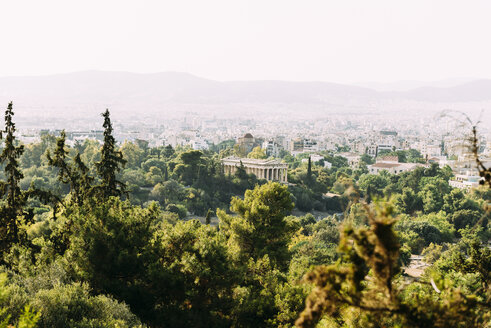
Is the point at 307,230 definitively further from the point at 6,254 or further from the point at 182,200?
the point at 6,254

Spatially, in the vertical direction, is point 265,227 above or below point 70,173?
below

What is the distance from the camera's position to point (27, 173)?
4341 centimetres

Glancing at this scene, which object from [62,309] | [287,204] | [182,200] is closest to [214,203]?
[182,200]

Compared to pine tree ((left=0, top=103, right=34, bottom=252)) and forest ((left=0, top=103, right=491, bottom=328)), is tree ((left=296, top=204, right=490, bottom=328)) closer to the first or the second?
forest ((left=0, top=103, right=491, bottom=328))

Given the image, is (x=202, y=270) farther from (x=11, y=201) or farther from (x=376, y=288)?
(x=376, y=288)

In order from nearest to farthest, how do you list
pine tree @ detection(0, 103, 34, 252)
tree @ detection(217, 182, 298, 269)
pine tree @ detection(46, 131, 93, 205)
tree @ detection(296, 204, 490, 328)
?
tree @ detection(296, 204, 490, 328) → pine tree @ detection(0, 103, 34, 252) → pine tree @ detection(46, 131, 93, 205) → tree @ detection(217, 182, 298, 269)

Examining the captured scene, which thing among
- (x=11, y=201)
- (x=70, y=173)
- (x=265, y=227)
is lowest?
(x=265, y=227)

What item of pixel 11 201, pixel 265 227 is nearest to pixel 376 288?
pixel 11 201

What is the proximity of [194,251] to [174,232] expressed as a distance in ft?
3.42

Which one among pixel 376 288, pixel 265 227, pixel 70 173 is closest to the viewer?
pixel 376 288

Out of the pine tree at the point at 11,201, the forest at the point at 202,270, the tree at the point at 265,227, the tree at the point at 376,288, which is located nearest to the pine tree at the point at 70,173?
the forest at the point at 202,270

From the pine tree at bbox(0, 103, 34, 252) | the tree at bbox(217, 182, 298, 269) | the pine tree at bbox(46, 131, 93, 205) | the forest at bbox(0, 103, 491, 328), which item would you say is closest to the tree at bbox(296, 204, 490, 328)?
the forest at bbox(0, 103, 491, 328)

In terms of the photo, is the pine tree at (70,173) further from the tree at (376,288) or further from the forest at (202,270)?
the tree at (376,288)

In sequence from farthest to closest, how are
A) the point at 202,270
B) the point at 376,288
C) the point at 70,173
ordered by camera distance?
the point at 70,173 < the point at 202,270 < the point at 376,288
